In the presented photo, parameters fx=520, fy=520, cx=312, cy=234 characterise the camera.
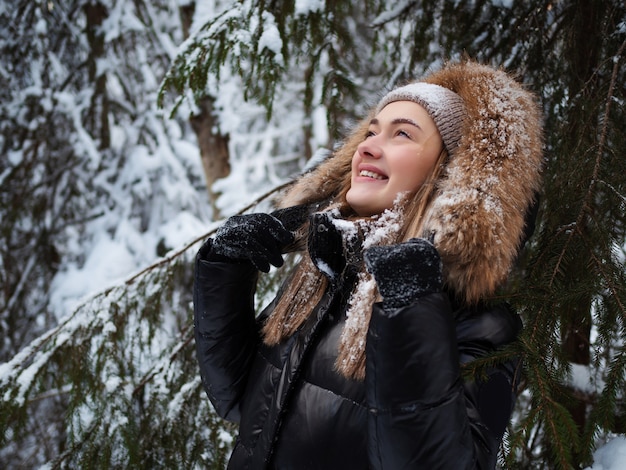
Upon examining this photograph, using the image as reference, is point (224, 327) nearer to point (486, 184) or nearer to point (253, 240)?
point (253, 240)

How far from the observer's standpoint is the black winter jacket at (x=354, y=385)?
120cm

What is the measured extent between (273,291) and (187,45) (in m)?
1.35

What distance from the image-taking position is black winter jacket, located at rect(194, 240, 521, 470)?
120 centimetres

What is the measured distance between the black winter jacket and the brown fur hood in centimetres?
15

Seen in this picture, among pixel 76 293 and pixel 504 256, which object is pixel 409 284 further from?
pixel 76 293

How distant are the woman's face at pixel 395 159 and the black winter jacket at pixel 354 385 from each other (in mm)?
303

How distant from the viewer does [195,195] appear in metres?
5.98

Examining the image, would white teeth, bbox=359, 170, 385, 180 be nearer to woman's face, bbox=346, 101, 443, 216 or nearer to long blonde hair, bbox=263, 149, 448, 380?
woman's face, bbox=346, 101, 443, 216

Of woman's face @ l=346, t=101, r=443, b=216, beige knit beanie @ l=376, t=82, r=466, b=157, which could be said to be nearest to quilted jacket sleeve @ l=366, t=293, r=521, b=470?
woman's face @ l=346, t=101, r=443, b=216

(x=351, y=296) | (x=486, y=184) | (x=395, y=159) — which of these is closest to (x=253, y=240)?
(x=351, y=296)

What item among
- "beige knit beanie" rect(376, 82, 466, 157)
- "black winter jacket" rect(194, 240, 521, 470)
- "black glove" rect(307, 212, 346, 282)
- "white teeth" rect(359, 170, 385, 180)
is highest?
"beige knit beanie" rect(376, 82, 466, 157)

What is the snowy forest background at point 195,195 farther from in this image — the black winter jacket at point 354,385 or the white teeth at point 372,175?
the white teeth at point 372,175

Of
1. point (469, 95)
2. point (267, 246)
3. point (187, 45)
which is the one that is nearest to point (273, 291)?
point (267, 246)

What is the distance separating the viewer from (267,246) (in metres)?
1.78
